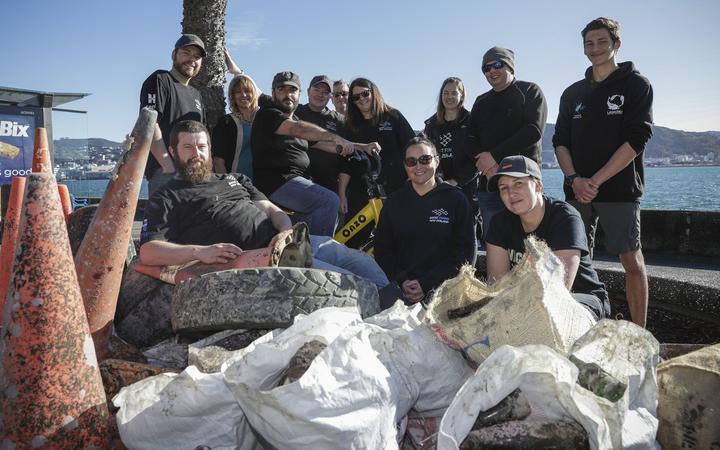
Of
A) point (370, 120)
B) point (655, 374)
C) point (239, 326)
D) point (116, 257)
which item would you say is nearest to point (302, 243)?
point (239, 326)

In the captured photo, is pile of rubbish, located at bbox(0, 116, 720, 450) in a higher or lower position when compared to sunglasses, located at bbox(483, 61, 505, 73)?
lower

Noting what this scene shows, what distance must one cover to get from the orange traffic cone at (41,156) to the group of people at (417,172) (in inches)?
39.1

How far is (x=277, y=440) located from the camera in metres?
1.95

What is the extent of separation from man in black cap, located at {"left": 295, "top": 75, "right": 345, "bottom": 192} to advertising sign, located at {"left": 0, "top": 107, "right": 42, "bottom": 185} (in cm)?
Result: 793

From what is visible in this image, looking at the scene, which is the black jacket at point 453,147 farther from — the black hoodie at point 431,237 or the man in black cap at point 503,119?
the black hoodie at point 431,237

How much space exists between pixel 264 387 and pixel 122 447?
0.67m

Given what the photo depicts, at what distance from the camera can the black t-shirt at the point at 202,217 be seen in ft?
12.2

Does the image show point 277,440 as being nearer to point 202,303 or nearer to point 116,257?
point 202,303

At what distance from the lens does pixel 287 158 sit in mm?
5105

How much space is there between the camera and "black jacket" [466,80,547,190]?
490cm

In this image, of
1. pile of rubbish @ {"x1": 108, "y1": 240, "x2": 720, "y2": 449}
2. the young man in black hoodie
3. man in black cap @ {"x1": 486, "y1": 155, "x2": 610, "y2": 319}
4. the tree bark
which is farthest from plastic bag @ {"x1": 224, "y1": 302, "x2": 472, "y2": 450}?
the tree bark

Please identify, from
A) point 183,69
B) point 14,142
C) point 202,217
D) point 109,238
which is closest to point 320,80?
point 183,69

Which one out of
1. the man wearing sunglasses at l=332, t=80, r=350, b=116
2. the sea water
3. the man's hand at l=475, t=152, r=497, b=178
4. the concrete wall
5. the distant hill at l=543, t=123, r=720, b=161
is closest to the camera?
the man's hand at l=475, t=152, r=497, b=178

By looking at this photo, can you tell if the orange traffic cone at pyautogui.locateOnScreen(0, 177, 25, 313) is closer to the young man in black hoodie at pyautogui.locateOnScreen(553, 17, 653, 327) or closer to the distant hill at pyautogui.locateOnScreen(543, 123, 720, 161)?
the young man in black hoodie at pyautogui.locateOnScreen(553, 17, 653, 327)
